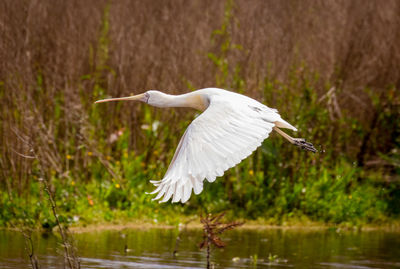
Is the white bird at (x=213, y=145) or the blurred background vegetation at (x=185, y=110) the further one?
the blurred background vegetation at (x=185, y=110)

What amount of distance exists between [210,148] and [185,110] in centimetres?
510

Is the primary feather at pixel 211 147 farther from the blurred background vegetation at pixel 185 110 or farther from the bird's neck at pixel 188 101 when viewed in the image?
Answer: the blurred background vegetation at pixel 185 110

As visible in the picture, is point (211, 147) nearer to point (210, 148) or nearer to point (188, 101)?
point (210, 148)

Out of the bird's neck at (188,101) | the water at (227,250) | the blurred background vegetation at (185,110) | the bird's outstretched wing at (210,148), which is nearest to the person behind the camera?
the bird's outstretched wing at (210,148)

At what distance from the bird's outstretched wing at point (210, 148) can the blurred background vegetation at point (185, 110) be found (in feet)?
11.4

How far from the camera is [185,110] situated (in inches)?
438

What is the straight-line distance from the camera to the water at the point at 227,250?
7957 mm

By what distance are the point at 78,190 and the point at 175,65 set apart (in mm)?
2081

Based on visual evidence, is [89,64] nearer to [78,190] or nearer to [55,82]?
[55,82]

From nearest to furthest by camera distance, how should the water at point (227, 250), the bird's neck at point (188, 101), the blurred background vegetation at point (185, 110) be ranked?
the bird's neck at point (188, 101) < the water at point (227, 250) < the blurred background vegetation at point (185, 110)

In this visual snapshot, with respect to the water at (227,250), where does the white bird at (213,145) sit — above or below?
above

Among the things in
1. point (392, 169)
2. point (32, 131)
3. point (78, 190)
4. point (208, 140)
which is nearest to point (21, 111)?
point (32, 131)

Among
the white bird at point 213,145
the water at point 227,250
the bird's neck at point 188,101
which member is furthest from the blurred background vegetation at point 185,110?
the white bird at point 213,145

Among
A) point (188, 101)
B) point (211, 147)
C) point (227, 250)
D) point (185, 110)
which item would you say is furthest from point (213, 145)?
point (185, 110)
